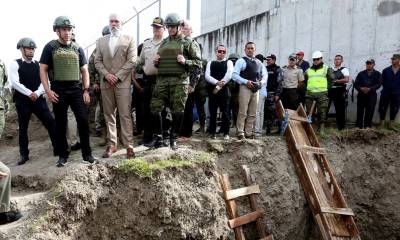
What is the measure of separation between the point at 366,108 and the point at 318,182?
246cm

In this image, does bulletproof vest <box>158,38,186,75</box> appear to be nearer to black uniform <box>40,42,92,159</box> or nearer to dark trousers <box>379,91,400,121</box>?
black uniform <box>40,42,92,159</box>

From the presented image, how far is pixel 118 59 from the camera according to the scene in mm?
5949

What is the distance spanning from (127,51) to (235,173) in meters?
2.73

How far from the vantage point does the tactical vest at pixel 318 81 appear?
8258mm

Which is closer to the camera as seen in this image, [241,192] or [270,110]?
[241,192]

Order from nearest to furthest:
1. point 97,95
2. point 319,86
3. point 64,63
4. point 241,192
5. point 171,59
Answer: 1. point 64,63
2. point 171,59
3. point 241,192
4. point 97,95
5. point 319,86

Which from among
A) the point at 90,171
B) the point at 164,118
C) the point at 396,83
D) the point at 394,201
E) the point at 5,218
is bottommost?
the point at 394,201

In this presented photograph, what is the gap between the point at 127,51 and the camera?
599cm

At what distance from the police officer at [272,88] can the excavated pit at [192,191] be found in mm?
1243

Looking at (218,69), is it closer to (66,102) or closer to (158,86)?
(158,86)

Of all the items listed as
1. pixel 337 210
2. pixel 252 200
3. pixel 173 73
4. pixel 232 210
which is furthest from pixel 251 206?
pixel 173 73

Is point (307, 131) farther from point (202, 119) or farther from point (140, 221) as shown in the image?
point (140, 221)

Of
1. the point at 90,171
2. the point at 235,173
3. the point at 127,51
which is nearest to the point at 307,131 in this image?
the point at 235,173

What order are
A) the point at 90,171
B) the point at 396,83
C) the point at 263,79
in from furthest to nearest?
the point at 396,83, the point at 263,79, the point at 90,171
